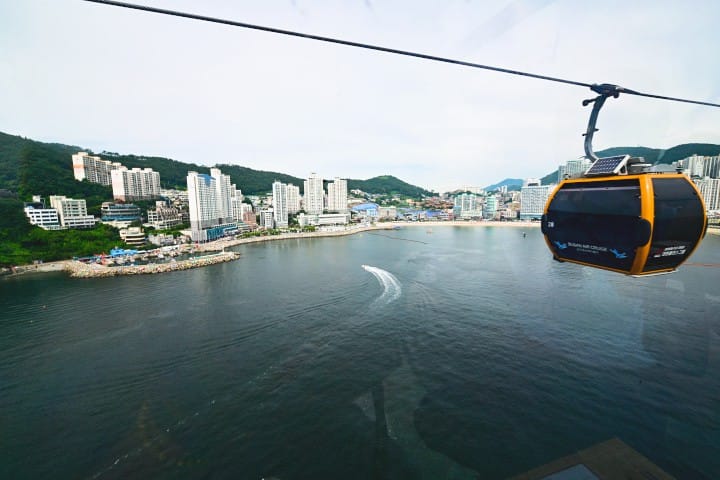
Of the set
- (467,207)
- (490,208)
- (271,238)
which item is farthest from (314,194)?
(490,208)

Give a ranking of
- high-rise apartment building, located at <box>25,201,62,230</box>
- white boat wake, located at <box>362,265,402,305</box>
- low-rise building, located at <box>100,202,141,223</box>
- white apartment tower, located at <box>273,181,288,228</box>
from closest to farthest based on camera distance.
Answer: white boat wake, located at <box>362,265,402,305</box>, high-rise apartment building, located at <box>25,201,62,230</box>, low-rise building, located at <box>100,202,141,223</box>, white apartment tower, located at <box>273,181,288,228</box>

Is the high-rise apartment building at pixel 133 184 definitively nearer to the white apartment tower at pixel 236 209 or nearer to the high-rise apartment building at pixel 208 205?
the white apartment tower at pixel 236 209

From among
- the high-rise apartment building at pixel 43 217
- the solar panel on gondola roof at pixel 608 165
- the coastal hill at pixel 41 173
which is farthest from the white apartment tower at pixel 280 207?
the solar panel on gondola roof at pixel 608 165

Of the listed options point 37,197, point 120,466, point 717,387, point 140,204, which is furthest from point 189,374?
point 140,204

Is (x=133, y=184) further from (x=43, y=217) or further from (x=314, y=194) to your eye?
(x=314, y=194)

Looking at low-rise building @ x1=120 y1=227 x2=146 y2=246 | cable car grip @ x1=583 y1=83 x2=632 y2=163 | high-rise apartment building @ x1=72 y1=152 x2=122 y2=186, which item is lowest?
low-rise building @ x1=120 y1=227 x2=146 y2=246

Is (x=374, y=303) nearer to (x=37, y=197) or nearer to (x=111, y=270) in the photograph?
(x=111, y=270)

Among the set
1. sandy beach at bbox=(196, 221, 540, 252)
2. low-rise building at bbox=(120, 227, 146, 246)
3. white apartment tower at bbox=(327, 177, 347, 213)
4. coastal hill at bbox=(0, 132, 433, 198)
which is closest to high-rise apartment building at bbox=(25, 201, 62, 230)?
low-rise building at bbox=(120, 227, 146, 246)

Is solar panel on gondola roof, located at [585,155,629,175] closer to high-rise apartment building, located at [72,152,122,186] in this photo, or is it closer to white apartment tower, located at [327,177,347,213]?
white apartment tower, located at [327,177,347,213]
